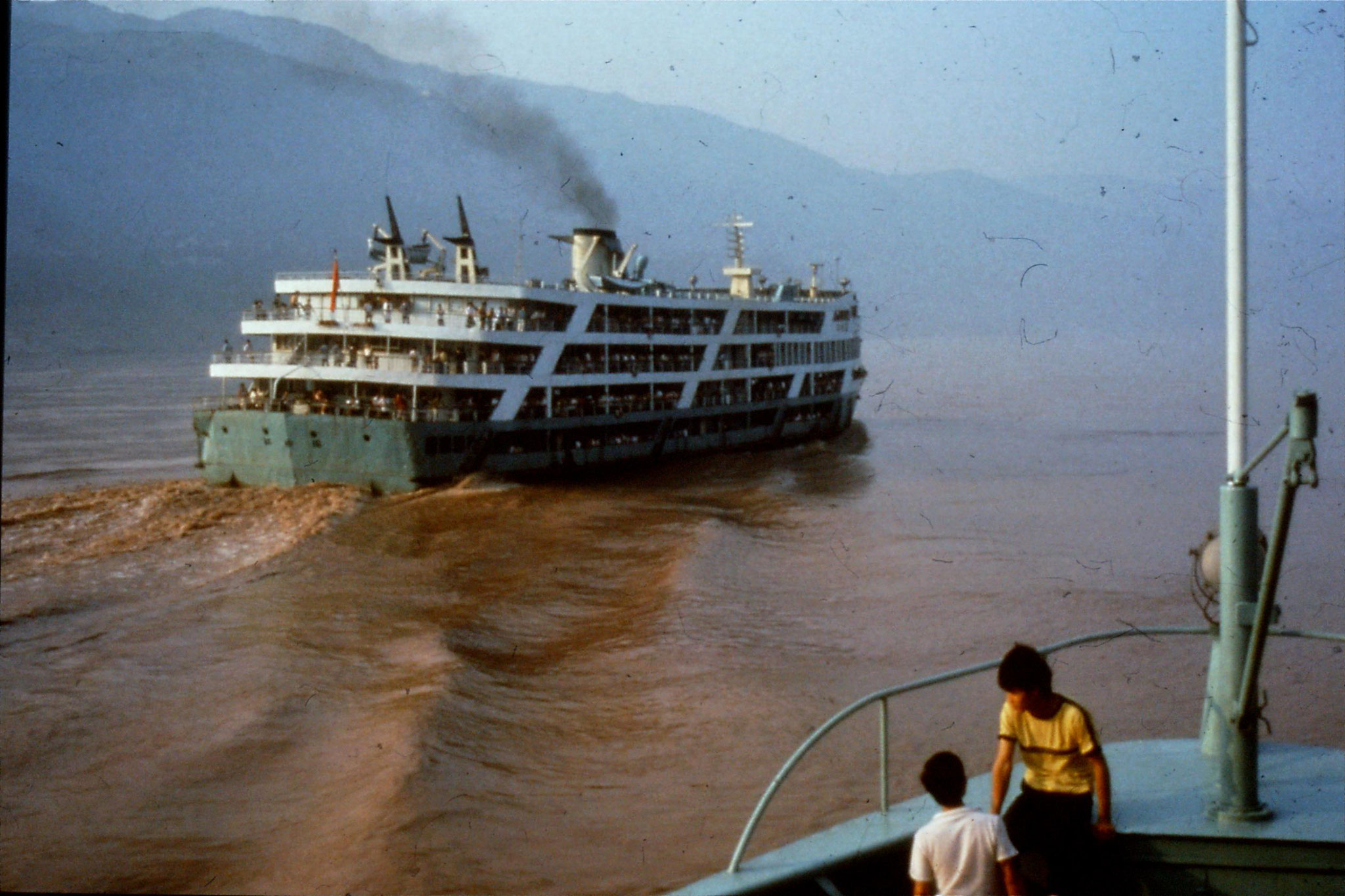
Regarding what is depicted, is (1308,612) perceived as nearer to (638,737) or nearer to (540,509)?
(638,737)

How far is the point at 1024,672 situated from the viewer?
4422 millimetres

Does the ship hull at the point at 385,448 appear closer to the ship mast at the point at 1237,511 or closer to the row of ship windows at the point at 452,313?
the row of ship windows at the point at 452,313

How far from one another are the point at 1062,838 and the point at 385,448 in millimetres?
25253

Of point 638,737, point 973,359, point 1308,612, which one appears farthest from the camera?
point 973,359

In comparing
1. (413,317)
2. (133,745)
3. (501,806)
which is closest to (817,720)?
(501,806)

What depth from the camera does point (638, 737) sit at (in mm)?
13023

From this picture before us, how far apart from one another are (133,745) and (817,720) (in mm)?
7884

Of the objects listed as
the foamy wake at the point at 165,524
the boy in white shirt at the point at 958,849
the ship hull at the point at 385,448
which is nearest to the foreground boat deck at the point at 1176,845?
the boy in white shirt at the point at 958,849

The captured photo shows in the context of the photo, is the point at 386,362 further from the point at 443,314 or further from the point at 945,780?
the point at 945,780

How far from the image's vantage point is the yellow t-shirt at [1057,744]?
4.62 meters

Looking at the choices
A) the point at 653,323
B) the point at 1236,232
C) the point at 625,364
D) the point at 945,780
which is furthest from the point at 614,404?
the point at 945,780

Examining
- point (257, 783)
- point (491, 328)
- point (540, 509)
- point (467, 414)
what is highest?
point (491, 328)

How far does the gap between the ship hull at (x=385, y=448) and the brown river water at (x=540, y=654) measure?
26.5 inches

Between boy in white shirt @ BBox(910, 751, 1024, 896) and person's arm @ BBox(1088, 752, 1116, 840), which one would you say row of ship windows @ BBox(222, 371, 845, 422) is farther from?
boy in white shirt @ BBox(910, 751, 1024, 896)
